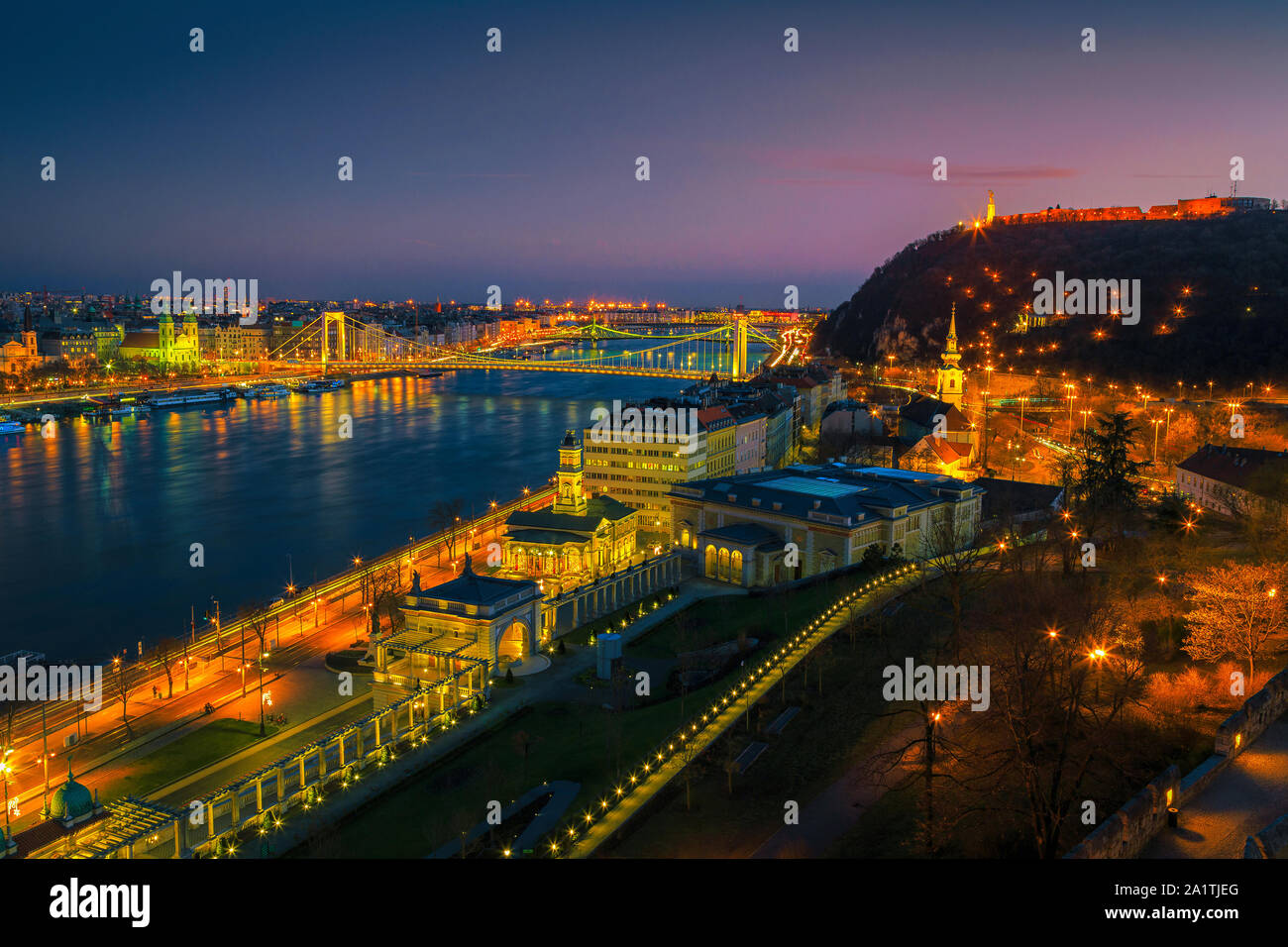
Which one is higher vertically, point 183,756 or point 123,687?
point 123,687

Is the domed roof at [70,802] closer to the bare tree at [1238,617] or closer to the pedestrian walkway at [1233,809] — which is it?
the pedestrian walkway at [1233,809]

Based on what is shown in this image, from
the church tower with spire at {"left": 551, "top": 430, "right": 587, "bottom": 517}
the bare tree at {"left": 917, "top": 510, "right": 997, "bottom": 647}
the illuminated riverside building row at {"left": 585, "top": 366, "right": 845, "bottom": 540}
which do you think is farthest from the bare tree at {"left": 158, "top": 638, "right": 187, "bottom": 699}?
the bare tree at {"left": 917, "top": 510, "right": 997, "bottom": 647}

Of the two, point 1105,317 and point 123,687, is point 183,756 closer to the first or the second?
point 123,687

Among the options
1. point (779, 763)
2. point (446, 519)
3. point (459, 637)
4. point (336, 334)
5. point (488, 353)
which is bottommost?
point (779, 763)

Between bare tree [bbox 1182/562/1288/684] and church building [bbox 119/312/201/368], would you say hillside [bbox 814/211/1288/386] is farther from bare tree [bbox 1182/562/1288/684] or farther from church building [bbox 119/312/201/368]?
church building [bbox 119/312/201/368]

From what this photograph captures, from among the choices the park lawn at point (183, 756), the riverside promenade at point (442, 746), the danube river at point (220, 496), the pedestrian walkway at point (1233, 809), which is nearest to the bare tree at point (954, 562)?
the pedestrian walkway at point (1233, 809)

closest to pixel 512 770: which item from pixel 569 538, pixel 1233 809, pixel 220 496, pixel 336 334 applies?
pixel 1233 809
